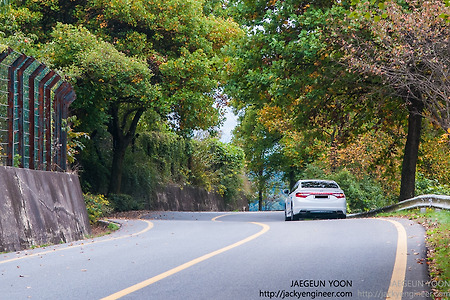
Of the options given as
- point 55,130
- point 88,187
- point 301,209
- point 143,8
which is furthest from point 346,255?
point 88,187

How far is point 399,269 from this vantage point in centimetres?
865

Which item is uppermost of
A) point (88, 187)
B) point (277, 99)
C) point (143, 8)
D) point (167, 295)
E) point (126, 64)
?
point (143, 8)

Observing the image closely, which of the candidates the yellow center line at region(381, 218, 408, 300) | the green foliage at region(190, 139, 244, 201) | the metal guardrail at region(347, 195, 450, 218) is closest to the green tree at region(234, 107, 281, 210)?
the green foliage at region(190, 139, 244, 201)

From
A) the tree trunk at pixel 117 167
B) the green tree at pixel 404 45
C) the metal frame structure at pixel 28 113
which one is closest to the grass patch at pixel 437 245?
the green tree at pixel 404 45

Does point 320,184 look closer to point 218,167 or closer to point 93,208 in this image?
point 93,208

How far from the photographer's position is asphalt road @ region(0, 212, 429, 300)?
7070 millimetres

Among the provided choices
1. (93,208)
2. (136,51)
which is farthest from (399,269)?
(136,51)

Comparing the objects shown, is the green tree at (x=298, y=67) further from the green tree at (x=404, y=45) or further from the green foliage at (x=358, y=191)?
the green foliage at (x=358, y=191)

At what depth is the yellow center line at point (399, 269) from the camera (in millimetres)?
6965

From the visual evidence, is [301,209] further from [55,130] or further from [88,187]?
[88,187]

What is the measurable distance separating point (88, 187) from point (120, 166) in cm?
196

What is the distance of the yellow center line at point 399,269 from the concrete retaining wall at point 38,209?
6807 mm

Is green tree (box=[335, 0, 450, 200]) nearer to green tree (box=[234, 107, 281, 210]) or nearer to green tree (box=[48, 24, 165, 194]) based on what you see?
green tree (box=[48, 24, 165, 194])

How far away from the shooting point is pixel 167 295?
6867 mm
